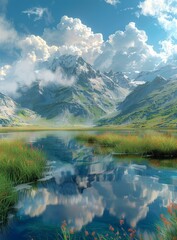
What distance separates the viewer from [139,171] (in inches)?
1351

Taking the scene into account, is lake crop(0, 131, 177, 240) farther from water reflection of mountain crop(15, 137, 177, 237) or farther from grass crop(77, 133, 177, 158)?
grass crop(77, 133, 177, 158)

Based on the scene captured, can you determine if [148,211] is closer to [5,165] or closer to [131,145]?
[5,165]

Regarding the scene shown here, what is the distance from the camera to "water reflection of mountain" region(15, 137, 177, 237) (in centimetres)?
1881

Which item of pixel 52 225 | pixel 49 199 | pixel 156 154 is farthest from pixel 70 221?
pixel 156 154

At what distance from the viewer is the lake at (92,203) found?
1650 centimetres

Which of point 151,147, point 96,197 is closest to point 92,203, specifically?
point 96,197

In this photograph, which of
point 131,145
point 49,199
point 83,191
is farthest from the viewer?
point 131,145

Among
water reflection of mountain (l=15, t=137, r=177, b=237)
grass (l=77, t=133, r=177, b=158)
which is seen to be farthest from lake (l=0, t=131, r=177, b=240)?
grass (l=77, t=133, r=177, b=158)

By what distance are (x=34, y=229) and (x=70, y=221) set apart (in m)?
2.34

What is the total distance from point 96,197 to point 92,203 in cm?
180

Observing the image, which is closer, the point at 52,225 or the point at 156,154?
the point at 52,225

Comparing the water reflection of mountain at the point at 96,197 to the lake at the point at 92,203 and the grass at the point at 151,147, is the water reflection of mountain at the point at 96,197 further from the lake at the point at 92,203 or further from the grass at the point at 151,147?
the grass at the point at 151,147

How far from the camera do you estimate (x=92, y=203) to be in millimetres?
21469

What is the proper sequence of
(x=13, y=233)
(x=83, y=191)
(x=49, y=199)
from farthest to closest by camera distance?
1. (x=83, y=191)
2. (x=49, y=199)
3. (x=13, y=233)
